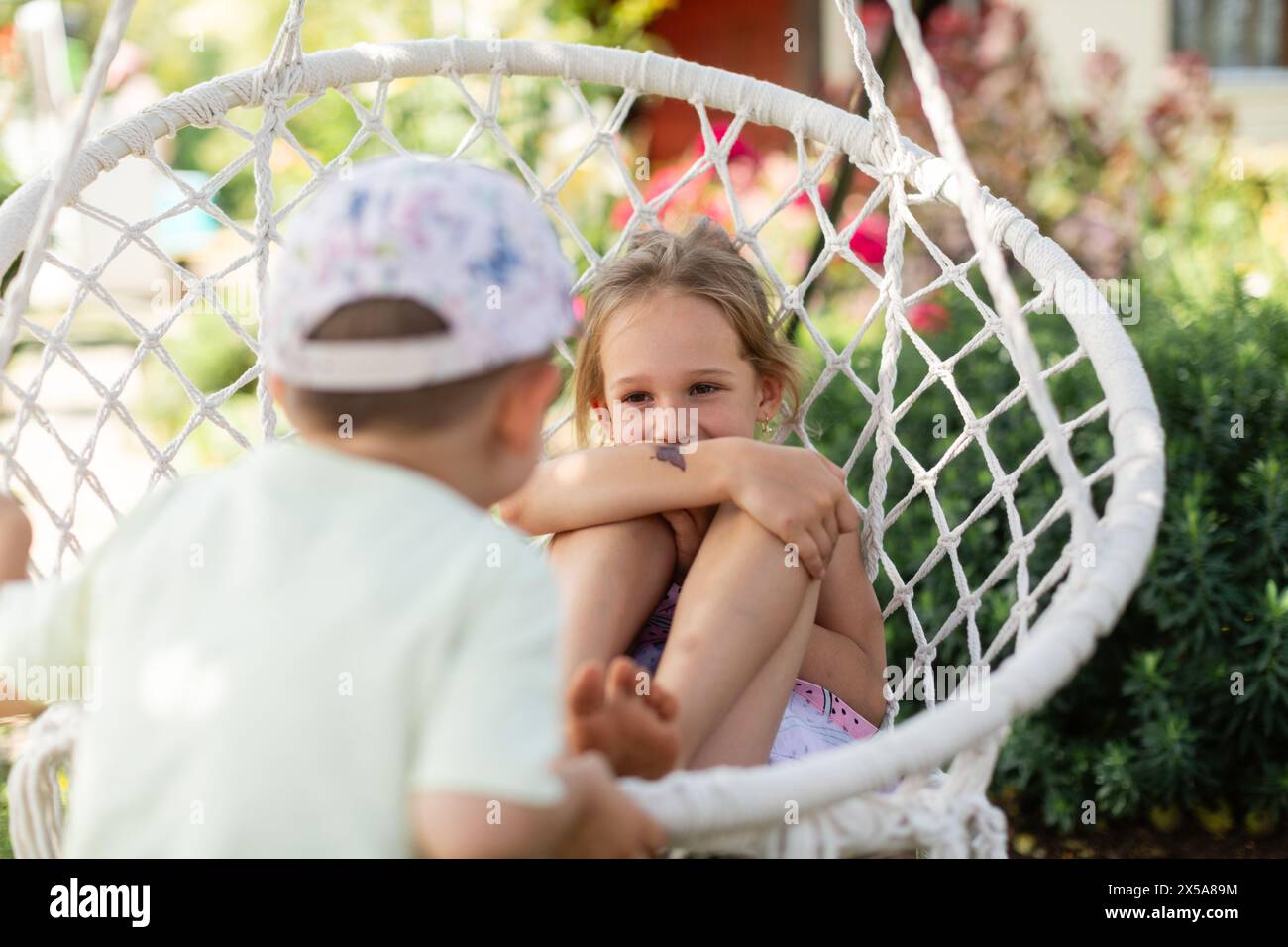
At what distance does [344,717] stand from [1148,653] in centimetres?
151

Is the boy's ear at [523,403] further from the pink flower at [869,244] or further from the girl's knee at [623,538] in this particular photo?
the pink flower at [869,244]

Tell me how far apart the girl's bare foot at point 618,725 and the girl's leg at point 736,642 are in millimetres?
201

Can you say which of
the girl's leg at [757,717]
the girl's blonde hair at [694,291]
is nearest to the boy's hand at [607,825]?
the girl's leg at [757,717]

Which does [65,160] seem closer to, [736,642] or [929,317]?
[736,642]

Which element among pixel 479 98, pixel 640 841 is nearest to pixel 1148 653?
pixel 640 841

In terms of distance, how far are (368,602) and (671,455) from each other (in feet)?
2.18

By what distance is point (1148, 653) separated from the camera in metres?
1.97

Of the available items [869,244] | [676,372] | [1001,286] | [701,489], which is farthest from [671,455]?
[869,244]

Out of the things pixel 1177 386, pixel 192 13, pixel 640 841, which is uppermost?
pixel 192 13

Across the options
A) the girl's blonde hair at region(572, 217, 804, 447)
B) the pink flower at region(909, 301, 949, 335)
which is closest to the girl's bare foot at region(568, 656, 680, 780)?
the girl's blonde hair at region(572, 217, 804, 447)

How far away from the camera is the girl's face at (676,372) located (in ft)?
5.11

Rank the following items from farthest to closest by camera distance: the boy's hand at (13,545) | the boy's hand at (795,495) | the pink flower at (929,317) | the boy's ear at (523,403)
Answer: the pink flower at (929,317), the boy's hand at (795,495), the boy's hand at (13,545), the boy's ear at (523,403)

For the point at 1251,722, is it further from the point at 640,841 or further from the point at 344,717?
the point at 344,717

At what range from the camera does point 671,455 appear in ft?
4.64
